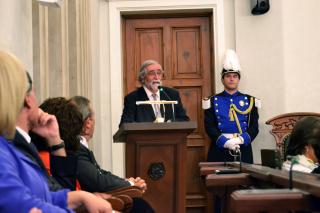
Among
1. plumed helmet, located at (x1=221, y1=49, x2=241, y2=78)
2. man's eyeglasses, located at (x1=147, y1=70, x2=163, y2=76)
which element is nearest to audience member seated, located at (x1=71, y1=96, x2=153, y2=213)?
man's eyeglasses, located at (x1=147, y1=70, x2=163, y2=76)

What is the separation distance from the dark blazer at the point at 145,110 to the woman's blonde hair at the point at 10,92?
300 cm

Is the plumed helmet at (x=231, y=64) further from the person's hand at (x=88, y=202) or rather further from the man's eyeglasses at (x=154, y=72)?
the person's hand at (x=88, y=202)

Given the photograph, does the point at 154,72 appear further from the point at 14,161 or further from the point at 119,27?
the point at 14,161

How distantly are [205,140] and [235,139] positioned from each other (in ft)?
2.99

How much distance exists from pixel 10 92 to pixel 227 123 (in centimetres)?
463

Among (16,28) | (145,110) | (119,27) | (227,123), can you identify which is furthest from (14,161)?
(119,27)

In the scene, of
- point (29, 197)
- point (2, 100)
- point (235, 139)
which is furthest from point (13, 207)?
point (235, 139)

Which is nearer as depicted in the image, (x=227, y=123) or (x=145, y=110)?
(x=145, y=110)

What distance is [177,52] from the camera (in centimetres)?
690

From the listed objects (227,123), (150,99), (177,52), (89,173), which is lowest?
(89,173)

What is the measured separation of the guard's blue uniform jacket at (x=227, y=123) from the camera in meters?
5.92

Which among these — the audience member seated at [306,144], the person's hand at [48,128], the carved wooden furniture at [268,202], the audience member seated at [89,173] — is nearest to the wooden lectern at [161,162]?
the audience member seated at [89,173]

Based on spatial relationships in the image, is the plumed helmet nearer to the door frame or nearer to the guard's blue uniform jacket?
the guard's blue uniform jacket

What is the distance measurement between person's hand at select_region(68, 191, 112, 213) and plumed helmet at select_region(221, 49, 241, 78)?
435cm
